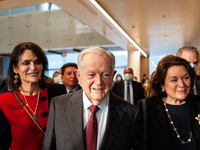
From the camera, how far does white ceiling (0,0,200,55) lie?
6.26m

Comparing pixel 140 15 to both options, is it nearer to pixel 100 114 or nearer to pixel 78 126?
pixel 100 114

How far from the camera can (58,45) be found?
1217cm

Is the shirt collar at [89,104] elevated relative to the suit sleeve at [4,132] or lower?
elevated

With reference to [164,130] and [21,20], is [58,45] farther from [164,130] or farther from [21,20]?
[164,130]

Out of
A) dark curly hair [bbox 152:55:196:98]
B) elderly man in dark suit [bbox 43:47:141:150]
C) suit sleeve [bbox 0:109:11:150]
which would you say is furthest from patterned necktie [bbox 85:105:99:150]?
dark curly hair [bbox 152:55:196:98]

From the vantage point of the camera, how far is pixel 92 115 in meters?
1.59

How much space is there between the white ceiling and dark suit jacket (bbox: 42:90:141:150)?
4785 mm

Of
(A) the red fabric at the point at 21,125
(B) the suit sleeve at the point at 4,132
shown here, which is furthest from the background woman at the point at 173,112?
(B) the suit sleeve at the point at 4,132

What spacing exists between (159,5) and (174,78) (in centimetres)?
509

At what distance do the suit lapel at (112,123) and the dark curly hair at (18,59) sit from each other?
0.80 m

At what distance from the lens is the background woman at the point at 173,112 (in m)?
1.94


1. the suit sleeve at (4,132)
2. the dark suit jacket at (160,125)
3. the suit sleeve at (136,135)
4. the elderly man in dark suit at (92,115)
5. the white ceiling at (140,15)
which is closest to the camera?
the elderly man in dark suit at (92,115)

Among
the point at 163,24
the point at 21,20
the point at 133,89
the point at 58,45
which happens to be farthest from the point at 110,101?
the point at 58,45

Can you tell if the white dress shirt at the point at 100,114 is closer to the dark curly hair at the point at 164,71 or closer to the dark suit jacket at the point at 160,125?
the dark suit jacket at the point at 160,125
